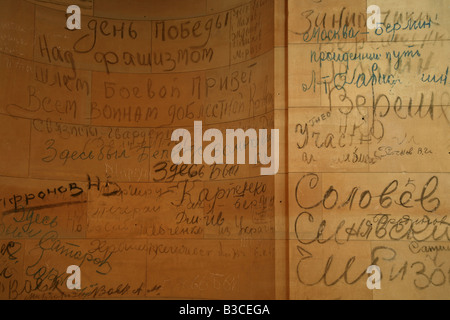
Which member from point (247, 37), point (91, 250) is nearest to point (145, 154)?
point (91, 250)

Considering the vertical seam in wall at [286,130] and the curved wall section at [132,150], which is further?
the curved wall section at [132,150]

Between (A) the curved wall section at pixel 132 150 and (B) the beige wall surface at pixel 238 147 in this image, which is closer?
(B) the beige wall surface at pixel 238 147

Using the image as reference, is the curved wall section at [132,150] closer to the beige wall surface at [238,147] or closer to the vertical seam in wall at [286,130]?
the beige wall surface at [238,147]

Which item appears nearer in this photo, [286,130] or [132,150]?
[286,130]

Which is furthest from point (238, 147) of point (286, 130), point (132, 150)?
point (132, 150)

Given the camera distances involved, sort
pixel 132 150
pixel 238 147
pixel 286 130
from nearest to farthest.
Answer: pixel 286 130, pixel 238 147, pixel 132 150

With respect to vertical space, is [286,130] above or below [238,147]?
above

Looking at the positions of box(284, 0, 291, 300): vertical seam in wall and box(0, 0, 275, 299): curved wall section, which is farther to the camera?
box(0, 0, 275, 299): curved wall section

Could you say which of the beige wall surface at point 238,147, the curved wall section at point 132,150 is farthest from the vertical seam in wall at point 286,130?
the curved wall section at point 132,150

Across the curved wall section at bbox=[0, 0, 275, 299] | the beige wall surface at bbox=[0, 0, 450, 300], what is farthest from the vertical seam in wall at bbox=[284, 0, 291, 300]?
the curved wall section at bbox=[0, 0, 275, 299]

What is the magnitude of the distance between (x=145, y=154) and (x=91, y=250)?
1258 mm

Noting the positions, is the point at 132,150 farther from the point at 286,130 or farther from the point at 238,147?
the point at 286,130

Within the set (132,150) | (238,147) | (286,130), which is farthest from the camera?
(132,150)

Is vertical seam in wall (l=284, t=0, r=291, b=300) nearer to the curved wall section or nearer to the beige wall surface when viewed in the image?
the beige wall surface
